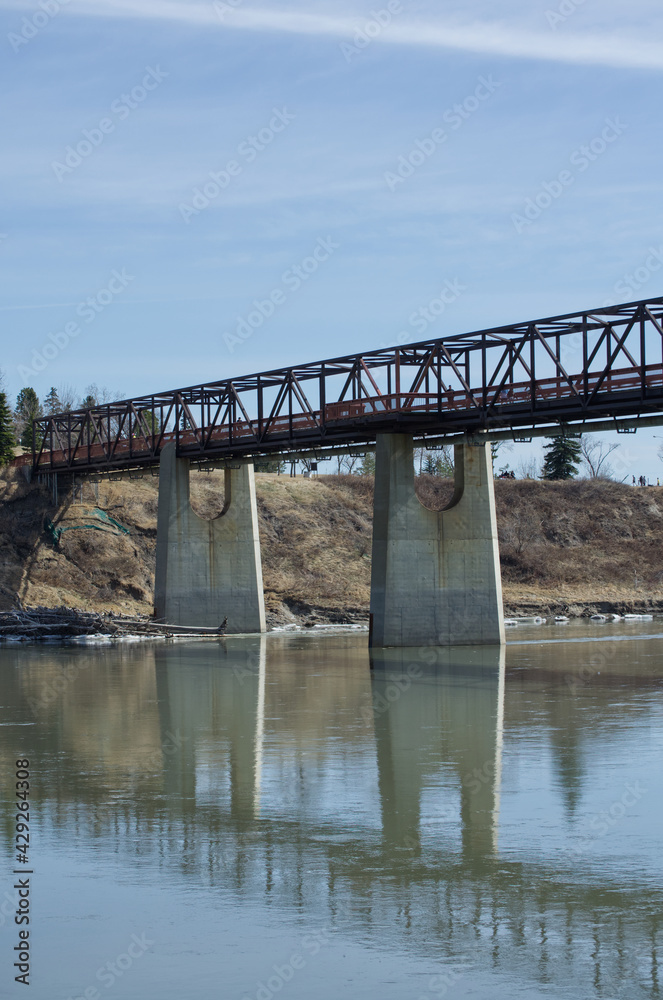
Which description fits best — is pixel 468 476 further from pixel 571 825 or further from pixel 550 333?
pixel 571 825

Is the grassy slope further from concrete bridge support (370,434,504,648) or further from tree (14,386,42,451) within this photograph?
tree (14,386,42,451)

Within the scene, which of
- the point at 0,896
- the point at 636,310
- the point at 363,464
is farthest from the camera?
the point at 363,464

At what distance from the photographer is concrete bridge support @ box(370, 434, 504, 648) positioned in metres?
49.8

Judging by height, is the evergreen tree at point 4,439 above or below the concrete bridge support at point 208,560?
above

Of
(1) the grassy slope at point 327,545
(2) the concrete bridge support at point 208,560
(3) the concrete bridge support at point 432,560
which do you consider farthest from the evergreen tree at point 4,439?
(3) the concrete bridge support at point 432,560

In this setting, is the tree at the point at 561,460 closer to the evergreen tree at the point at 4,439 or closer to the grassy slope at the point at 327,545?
the grassy slope at the point at 327,545

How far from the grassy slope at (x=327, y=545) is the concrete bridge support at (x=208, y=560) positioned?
9.10 meters

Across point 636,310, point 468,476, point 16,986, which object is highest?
point 636,310

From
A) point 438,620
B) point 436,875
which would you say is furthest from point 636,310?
point 436,875

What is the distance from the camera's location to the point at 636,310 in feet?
136

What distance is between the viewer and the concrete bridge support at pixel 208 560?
61.3 metres

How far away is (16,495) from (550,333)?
42.0 metres

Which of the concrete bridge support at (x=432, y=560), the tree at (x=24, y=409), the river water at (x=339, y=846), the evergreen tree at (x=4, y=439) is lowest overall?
the river water at (x=339, y=846)

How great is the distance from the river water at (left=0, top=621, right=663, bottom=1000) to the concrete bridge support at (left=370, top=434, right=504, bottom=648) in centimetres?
1627
